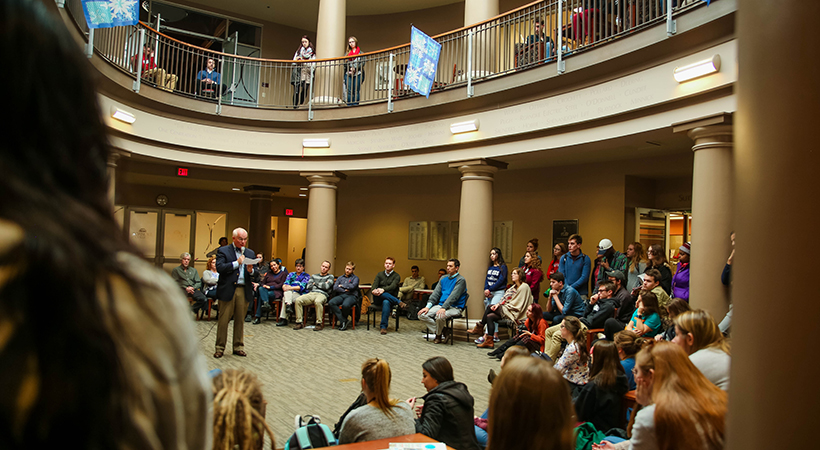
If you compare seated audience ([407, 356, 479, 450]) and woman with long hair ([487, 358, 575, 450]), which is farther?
seated audience ([407, 356, 479, 450])

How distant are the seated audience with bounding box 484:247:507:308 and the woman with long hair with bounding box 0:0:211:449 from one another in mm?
8796

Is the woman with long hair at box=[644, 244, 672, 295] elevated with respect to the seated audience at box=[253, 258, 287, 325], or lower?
elevated

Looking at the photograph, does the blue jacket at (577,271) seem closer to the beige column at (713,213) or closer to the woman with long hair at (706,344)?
the beige column at (713,213)

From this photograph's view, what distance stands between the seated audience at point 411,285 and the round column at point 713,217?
6.88m

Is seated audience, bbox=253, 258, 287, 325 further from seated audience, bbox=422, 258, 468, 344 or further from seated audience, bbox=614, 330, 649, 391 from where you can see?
A: seated audience, bbox=614, 330, 649, 391

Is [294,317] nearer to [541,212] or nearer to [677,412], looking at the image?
[541,212]

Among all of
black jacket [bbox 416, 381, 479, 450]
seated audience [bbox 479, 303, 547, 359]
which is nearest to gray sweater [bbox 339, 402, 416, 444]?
black jacket [bbox 416, 381, 479, 450]

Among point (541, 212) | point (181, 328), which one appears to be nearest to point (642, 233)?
point (541, 212)

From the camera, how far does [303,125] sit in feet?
38.1

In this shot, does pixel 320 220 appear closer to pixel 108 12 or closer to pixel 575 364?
pixel 108 12

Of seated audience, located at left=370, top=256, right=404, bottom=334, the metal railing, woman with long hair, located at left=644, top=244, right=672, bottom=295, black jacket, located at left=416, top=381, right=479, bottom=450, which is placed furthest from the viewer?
seated audience, located at left=370, top=256, right=404, bottom=334

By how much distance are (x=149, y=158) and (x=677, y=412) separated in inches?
413

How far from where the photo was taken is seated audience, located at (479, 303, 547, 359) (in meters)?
6.66

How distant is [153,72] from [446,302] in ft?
23.3
